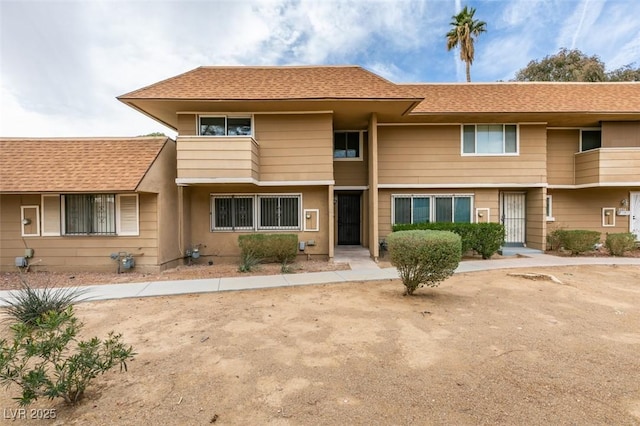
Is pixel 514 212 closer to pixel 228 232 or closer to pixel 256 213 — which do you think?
pixel 256 213

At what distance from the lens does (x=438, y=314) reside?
5.06 m

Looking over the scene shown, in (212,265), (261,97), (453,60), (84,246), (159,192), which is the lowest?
(212,265)

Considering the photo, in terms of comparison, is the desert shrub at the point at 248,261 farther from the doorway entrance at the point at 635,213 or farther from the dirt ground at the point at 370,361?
the doorway entrance at the point at 635,213

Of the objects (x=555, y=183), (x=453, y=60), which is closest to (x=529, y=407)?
(x=555, y=183)

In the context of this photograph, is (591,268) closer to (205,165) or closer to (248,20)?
(205,165)

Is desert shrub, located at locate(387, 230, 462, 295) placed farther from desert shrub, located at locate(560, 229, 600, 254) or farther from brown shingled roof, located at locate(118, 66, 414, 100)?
desert shrub, located at locate(560, 229, 600, 254)

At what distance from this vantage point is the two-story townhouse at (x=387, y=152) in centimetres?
966

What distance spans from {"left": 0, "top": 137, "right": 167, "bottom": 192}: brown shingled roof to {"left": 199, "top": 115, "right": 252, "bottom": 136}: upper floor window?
141 centimetres

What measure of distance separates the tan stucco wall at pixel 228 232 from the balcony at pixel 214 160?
50.4 inches

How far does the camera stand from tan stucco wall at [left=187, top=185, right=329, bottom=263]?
34.9ft

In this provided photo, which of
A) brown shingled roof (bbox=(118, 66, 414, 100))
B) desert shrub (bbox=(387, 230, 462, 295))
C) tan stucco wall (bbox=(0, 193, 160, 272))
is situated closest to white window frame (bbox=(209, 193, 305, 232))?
tan stucco wall (bbox=(0, 193, 160, 272))

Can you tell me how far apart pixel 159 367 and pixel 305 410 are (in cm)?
190

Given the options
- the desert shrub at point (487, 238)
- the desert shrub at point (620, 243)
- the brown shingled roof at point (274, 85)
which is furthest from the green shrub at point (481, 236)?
the brown shingled roof at point (274, 85)

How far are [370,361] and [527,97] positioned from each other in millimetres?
12824
